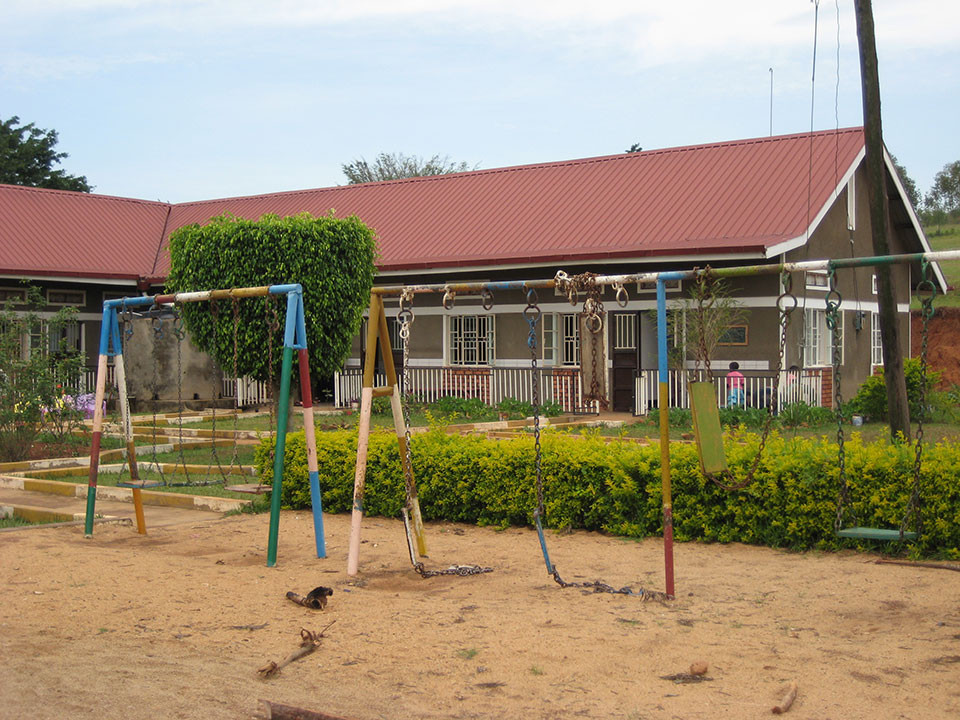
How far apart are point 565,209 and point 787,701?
19578 millimetres

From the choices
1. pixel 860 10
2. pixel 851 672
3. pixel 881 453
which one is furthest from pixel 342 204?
pixel 851 672

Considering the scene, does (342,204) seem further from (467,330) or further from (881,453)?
(881,453)

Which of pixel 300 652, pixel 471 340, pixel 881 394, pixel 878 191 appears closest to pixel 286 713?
pixel 300 652

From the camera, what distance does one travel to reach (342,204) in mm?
28469

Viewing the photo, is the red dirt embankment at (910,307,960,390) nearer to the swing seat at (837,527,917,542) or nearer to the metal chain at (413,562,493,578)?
the swing seat at (837,527,917,542)

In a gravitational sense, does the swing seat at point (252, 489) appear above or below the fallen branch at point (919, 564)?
above

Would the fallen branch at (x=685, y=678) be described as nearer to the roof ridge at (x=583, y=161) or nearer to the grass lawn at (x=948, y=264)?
the roof ridge at (x=583, y=161)

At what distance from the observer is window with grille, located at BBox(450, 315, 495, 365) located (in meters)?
23.7

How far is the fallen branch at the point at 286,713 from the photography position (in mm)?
4758

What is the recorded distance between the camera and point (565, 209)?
78.2 ft

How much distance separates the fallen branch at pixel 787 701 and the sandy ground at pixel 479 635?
0.04 metres

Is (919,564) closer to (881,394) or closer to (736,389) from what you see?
(736,389)

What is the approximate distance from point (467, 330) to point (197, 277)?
25.5 ft

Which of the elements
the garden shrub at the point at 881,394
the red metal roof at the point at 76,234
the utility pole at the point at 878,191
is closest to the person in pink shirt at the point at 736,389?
the garden shrub at the point at 881,394
